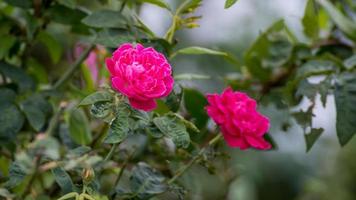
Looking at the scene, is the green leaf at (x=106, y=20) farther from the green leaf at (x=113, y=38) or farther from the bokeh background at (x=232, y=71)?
the bokeh background at (x=232, y=71)

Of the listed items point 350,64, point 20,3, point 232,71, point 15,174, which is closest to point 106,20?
point 20,3

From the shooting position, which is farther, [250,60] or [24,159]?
[250,60]

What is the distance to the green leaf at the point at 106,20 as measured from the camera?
0.74 metres

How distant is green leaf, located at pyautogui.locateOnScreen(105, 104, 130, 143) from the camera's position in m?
0.58

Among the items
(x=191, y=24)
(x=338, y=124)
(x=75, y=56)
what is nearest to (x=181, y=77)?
(x=191, y=24)

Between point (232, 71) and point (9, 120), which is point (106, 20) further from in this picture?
point (232, 71)

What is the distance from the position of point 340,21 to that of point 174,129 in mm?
412

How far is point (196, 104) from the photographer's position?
2.95 feet

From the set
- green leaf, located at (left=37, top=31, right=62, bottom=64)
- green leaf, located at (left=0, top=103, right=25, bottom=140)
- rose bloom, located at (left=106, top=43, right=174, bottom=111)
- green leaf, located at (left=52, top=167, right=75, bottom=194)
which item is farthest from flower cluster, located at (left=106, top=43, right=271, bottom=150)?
green leaf, located at (left=37, top=31, right=62, bottom=64)

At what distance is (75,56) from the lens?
3.48 feet

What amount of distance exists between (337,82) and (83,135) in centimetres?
37

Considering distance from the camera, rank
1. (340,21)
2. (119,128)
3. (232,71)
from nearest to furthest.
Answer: (119,128) < (340,21) < (232,71)

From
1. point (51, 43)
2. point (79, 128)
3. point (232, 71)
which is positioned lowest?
point (232, 71)

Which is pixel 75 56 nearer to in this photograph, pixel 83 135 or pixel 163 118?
pixel 83 135
